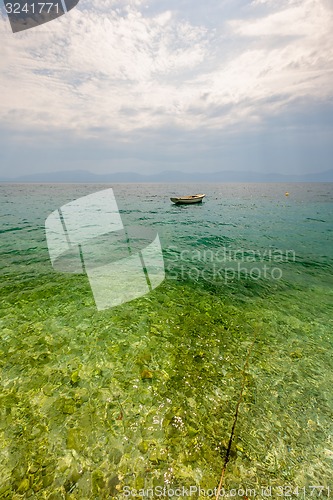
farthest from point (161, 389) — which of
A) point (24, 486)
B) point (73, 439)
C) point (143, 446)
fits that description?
point (24, 486)

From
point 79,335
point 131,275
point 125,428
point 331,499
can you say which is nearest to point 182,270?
point 131,275

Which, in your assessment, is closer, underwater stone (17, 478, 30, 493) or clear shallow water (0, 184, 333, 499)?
underwater stone (17, 478, 30, 493)

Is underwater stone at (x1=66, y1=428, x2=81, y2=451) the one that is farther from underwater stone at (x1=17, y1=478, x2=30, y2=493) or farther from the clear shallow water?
underwater stone at (x1=17, y1=478, x2=30, y2=493)

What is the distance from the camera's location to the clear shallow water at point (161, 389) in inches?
148

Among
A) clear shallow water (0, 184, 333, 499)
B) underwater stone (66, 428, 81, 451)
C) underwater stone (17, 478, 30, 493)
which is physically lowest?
clear shallow water (0, 184, 333, 499)

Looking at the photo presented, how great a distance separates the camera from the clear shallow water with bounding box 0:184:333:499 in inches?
148

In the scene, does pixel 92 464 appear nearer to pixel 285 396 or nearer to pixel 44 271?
pixel 285 396

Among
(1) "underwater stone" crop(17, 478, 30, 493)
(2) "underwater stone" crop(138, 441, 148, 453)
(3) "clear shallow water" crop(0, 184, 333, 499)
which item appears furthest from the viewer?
(2) "underwater stone" crop(138, 441, 148, 453)

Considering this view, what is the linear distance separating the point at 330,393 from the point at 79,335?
6889mm

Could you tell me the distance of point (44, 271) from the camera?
12305mm

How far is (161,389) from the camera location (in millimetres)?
5199

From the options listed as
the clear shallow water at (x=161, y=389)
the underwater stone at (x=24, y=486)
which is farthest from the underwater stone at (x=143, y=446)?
the underwater stone at (x=24, y=486)

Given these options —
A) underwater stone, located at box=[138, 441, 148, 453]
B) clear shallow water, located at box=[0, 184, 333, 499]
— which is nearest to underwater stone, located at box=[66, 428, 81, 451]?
clear shallow water, located at box=[0, 184, 333, 499]

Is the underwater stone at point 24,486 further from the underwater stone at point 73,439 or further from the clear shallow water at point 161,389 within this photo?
the underwater stone at point 73,439
